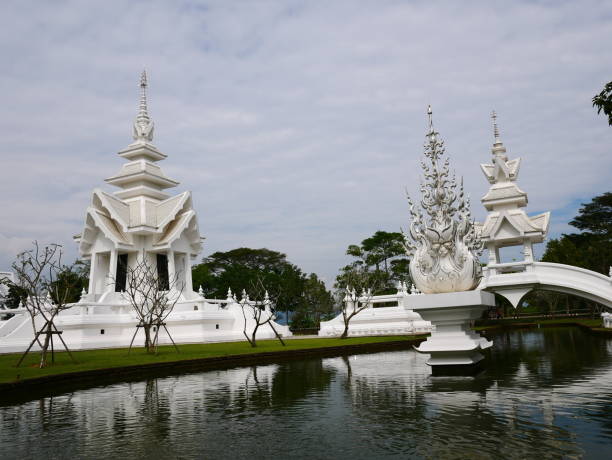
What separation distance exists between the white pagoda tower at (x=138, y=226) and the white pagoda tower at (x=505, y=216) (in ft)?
66.9

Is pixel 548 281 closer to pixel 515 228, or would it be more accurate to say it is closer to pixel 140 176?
pixel 515 228

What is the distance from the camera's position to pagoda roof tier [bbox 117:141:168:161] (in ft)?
133

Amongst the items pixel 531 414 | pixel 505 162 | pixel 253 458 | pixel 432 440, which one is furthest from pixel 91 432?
pixel 505 162

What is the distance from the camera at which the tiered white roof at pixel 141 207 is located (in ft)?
119

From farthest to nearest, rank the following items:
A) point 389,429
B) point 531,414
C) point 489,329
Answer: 1. point 489,329
2. point 531,414
3. point 389,429

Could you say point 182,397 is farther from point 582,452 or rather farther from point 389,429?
point 582,452

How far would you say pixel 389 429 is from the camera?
7.45m

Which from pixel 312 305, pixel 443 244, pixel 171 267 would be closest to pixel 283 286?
pixel 312 305

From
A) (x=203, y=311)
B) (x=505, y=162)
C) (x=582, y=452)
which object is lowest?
(x=582, y=452)

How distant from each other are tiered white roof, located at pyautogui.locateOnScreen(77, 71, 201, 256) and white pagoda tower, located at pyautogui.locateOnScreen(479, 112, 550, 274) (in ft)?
66.9

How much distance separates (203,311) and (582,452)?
87.7 ft

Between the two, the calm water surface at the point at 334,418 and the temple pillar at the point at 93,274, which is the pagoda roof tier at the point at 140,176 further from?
the calm water surface at the point at 334,418

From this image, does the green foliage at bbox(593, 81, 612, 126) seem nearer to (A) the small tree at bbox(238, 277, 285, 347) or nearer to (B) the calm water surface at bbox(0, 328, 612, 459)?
(B) the calm water surface at bbox(0, 328, 612, 459)

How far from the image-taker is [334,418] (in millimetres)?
8375
